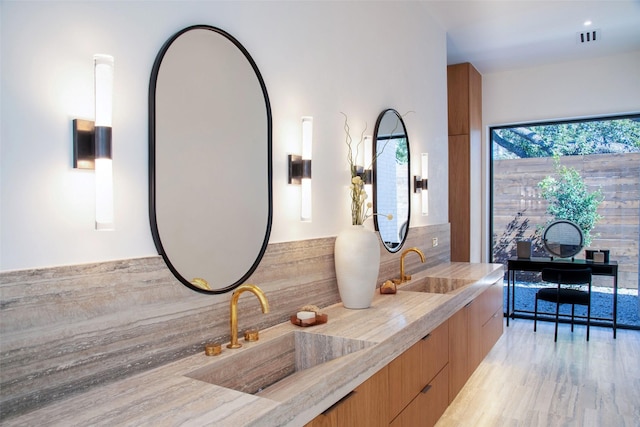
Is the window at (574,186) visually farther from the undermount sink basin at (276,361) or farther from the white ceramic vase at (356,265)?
the undermount sink basin at (276,361)

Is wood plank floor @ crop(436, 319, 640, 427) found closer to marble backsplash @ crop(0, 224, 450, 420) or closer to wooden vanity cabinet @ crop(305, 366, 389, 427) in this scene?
wooden vanity cabinet @ crop(305, 366, 389, 427)

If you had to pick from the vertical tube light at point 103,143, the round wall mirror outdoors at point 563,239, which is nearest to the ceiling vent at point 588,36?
the round wall mirror outdoors at point 563,239

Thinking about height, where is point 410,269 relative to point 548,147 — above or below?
below

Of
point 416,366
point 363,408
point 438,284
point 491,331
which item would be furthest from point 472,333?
point 363,408

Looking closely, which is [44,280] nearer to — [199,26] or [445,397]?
[199,26]

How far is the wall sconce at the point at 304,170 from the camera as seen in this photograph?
2199 mm

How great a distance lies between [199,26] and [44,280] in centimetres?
103

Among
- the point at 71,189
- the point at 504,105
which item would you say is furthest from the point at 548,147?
→ the point at 71,189

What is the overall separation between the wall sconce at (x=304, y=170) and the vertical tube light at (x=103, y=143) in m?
0.98

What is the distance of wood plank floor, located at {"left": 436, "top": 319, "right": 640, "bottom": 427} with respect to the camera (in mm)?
3047

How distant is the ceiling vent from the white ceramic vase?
3725 mm

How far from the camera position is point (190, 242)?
1.65m

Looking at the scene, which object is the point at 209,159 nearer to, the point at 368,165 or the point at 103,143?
the point at 103,143

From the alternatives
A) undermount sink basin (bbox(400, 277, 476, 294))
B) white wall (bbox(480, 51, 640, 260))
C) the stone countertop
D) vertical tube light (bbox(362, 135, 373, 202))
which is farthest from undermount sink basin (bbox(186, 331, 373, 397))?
white wall (bbox(480, 51, 640, 260))
